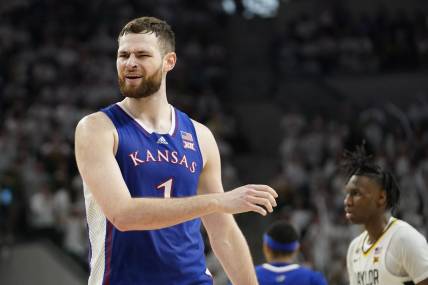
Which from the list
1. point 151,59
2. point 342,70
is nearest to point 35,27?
point 342,70

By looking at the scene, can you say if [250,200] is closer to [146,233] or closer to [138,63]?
[146,233]

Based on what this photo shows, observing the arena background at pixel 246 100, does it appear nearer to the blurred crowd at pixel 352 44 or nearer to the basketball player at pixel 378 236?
the blurred crowd at pixel 352 44

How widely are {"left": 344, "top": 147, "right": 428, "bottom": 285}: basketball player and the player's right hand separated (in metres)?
2.04

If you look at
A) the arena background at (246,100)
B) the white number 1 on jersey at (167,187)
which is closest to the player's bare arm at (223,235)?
the white number 1 on jersey at (167,187)

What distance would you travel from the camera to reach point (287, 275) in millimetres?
6688

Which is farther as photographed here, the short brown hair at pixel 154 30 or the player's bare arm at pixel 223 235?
the player's bare arm at pixel 223 235

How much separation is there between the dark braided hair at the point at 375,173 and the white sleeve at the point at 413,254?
0.45 m

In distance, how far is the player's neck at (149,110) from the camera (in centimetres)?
454

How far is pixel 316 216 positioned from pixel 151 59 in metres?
9.52

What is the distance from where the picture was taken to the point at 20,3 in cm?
2059

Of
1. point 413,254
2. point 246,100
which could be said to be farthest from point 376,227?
point 246,100

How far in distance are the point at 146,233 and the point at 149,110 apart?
73 cm

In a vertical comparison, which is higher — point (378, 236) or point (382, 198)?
point (382, 198)

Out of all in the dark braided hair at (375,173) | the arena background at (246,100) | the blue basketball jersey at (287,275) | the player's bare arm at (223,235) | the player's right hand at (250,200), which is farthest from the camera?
the arena background at (246,100)
